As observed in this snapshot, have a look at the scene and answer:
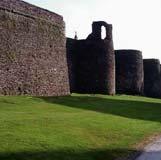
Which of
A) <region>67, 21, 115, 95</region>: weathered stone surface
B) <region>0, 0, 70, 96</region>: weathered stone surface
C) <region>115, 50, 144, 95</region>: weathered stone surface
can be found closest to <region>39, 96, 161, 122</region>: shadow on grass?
<region>0, 0, 70, 96</region>: weathered stone surface

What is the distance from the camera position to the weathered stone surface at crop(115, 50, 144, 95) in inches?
1925

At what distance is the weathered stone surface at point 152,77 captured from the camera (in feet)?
183

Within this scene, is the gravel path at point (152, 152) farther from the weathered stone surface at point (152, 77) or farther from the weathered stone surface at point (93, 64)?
the weathered stone surface at point (152, 77)

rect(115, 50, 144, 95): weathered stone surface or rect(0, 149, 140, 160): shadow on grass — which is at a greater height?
rect(115, 50, 144, 95): weathered stone surface

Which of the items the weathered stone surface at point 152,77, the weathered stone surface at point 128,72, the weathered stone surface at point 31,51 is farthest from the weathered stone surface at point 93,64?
the weathered stone surface at point 152,77

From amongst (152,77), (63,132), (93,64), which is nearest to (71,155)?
(63,132)

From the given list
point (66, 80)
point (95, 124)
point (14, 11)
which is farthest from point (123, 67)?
point (95, 124)

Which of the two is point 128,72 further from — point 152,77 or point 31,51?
point 31,51

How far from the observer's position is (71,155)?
14398mm

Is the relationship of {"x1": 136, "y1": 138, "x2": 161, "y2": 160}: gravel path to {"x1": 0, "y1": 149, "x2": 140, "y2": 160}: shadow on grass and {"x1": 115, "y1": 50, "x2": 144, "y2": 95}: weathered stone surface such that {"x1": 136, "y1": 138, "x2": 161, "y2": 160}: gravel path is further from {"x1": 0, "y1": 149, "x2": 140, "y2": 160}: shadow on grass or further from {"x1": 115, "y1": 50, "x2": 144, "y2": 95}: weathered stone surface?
{"x1": 115, "y1": 50, "x2": 144, "y2": 95}: weathered stone surface

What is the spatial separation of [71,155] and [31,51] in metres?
17.1

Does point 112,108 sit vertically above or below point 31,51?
below

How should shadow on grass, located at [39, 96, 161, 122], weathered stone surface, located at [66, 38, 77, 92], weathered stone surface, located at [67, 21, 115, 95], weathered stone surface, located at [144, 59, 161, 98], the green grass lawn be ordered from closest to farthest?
the green grass lawn → shadow on grass, located at [39, 96, 161, 122] → weathered stone surface, located at [66, 38, 77, 92] → weathered stone surface, located at [67, 21, 115, 95] → weathered stone surface, located at [144, 59, 161, 98]

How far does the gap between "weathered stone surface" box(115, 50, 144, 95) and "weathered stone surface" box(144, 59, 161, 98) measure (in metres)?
6.15
